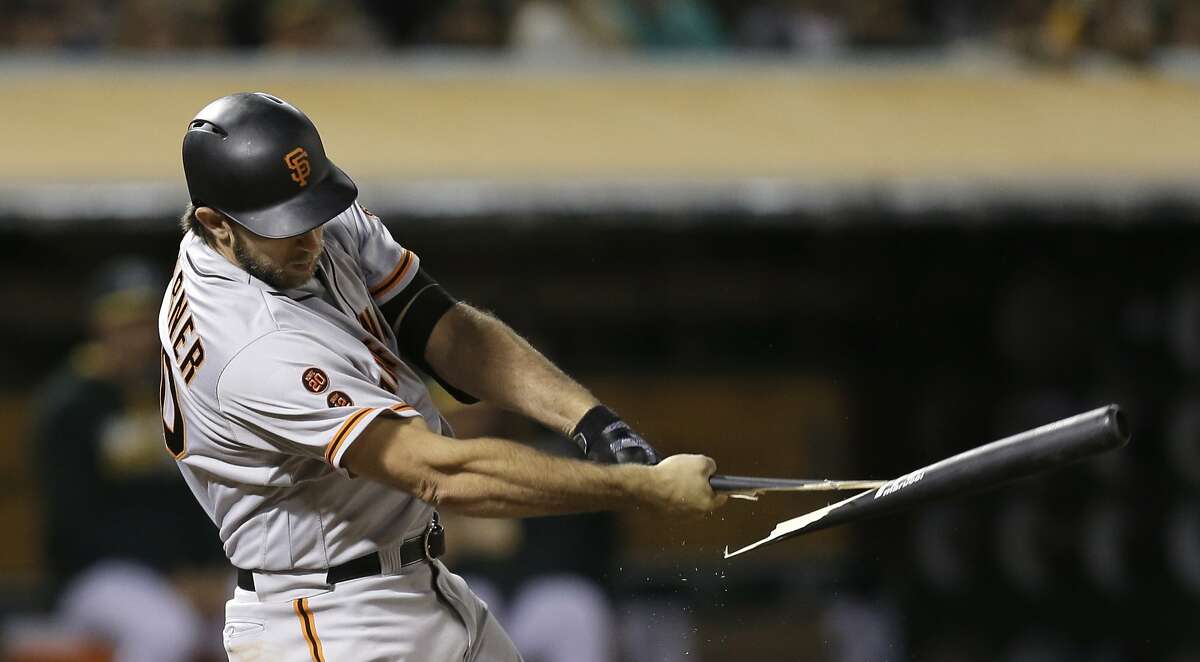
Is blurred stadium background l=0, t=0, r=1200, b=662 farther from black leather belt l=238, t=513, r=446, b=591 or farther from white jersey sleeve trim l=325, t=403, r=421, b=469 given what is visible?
white jersey sleeve trim l=325, t=403, r=421, b=469

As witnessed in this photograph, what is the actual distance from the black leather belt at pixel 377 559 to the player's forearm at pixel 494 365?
0.88 feet

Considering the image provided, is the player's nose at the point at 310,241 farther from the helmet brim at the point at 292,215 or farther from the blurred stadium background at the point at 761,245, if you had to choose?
the blurred stadium background at the point at 761,245

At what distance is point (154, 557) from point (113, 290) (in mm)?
939

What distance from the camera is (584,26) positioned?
23.2 feet

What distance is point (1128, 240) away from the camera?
7.49m

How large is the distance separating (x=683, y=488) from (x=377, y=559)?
22.7 inches

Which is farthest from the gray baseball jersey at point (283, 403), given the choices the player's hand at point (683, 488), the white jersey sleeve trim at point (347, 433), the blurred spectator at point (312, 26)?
the blurred spectator at point (312, 26)

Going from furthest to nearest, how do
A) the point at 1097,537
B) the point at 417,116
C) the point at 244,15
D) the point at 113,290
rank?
the point at 1097,537 < the point at 244,15 < the point at 417,116 < the point at 113,290

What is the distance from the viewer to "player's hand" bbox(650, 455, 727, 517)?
276 cm

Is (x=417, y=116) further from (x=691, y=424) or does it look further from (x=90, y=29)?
(x=691, y=424)

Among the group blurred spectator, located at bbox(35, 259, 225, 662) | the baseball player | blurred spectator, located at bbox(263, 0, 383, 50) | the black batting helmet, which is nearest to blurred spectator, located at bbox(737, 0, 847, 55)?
blurred spectator, located at bbox(263, 0, 383, 50)

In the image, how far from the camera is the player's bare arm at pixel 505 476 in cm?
273

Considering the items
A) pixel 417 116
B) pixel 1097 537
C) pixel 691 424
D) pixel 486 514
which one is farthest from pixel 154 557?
pixel 1097 537

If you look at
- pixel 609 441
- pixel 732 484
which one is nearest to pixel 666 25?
pixel 609 441
